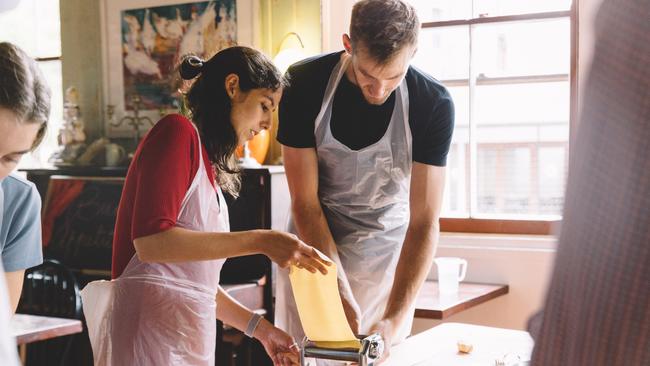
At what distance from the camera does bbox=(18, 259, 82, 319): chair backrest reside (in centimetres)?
393

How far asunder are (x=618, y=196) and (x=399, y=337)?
6.05 ft

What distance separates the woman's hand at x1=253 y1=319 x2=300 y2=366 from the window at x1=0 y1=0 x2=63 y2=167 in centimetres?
408

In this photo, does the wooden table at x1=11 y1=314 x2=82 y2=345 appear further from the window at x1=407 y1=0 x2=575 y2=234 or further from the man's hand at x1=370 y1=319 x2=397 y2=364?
the window at x1=407 y1=0 x2=575 y2=234

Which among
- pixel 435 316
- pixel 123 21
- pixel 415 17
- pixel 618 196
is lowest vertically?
pixel 435 316

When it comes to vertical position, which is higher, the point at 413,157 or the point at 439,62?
the point at 439,62

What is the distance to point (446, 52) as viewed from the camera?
4344 mm

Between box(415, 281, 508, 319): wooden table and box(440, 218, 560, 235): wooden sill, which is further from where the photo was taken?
box(440, 218, 560, 235): wooden sill

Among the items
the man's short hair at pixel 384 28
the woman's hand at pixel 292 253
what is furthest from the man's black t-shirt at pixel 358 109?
the woman's hand at pixel 292 253

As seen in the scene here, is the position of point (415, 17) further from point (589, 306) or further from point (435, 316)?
point (435, 316)

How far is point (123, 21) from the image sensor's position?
5.11 meters

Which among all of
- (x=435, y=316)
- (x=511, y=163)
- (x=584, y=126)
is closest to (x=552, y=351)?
(x=584, y=126)

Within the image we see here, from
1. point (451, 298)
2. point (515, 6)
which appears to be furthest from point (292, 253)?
point (515, 6)

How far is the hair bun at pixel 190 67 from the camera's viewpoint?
1.86 metres

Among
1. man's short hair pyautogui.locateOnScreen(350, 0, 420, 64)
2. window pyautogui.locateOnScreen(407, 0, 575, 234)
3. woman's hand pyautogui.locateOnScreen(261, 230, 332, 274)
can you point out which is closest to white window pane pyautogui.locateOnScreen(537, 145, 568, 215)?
window pyautogui.locateOnScreen(407, 0, 575, 234)
